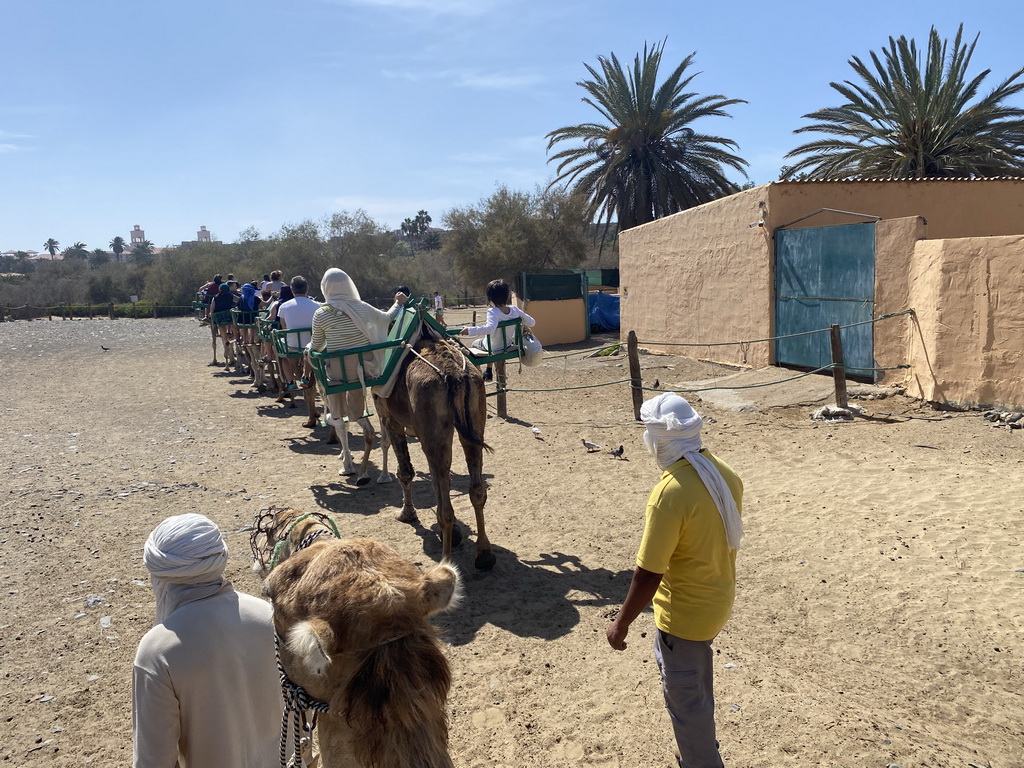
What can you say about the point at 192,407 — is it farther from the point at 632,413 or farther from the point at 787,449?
the point at 787,449

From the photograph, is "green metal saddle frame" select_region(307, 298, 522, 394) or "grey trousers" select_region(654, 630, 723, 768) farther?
"green metal saddle frame" select_region(307, 298, 522, 394)

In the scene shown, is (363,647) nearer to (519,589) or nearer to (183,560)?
(183,560)

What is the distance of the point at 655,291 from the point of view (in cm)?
1823

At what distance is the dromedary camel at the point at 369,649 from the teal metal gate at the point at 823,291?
1039cm

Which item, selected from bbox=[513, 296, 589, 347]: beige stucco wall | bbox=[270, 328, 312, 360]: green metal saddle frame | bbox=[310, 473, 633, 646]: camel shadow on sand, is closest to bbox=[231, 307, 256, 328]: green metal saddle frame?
bbox=[270, 328, 312, 360]: green metal saddle frame

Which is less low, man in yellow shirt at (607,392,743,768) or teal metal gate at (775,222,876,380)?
teal metal gate at (775,222,876,380)

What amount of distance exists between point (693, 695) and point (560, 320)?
18917 mm

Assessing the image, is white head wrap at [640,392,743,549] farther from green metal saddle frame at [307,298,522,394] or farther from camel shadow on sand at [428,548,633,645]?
green metal saddle frame at [307,298,522,394]

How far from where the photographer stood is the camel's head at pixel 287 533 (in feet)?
9.05

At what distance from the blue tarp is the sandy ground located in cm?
1254

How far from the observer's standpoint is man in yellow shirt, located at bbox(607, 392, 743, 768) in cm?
264

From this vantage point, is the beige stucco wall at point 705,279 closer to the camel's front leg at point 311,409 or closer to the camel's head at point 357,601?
the camel's front leg at point 311,409

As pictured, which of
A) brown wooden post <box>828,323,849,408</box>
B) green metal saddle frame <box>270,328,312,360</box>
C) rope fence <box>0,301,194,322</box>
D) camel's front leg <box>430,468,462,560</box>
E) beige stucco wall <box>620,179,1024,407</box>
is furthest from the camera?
rope fence <box>0,301,194,322</box>

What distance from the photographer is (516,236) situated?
33.0m
